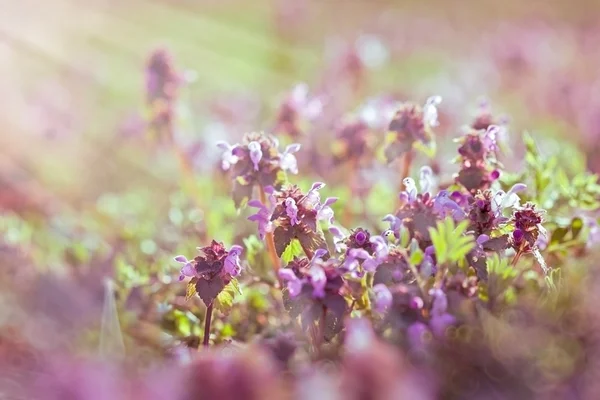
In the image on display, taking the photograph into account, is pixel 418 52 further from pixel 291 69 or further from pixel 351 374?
pixel 351 374

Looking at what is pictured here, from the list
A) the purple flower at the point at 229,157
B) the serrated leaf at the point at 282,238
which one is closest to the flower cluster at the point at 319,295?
the serrated leaf at the point at 282,238

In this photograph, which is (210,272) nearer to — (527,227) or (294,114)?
(527,227)

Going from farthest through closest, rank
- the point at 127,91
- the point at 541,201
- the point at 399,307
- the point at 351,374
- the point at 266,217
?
1. the point at 127,91
2. the point at 541,201
3. the point at 266,217
4. the point at 399,307
5. the point at 351,374

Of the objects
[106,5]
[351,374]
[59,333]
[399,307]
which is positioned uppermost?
[106,5]

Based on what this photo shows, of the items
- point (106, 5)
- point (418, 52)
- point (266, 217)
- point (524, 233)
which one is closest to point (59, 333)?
point (266, 217)

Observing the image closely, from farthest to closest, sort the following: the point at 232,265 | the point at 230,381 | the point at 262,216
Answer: the point at 262,216, the point at 232,265, the point at 230,381

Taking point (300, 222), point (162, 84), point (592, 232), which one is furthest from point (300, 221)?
point (162, 84)

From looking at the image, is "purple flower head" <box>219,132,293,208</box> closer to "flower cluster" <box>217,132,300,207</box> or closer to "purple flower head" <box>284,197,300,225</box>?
"flower cluster" <box>217,132,300,207</box>
